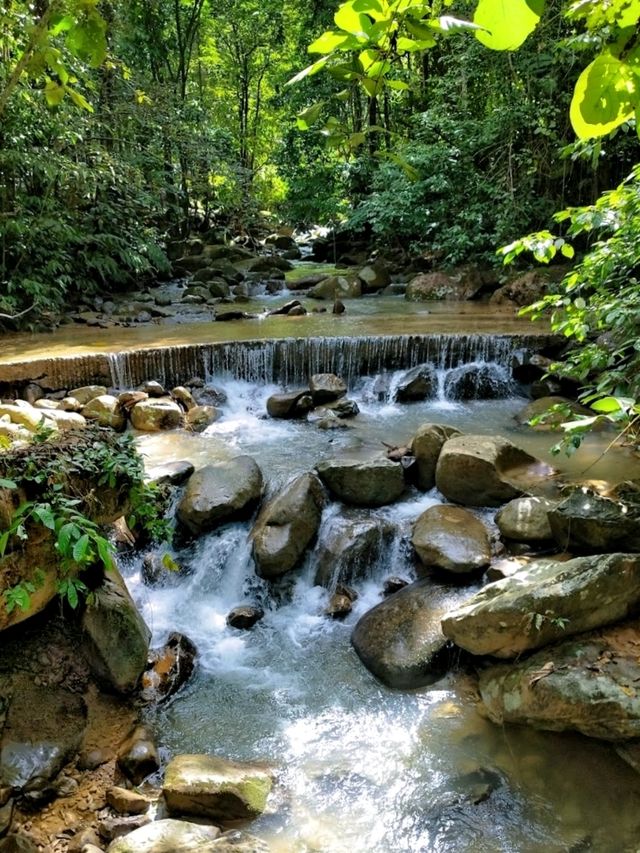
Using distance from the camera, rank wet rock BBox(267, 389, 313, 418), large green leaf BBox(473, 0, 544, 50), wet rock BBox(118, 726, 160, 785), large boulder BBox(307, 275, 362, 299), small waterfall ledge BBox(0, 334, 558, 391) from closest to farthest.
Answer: large green leaf BBox(473, 0, 544, 50), wet rock BBox(118, 726, 160, 785), wet rock BBox(267, 389, 313, 418), small waterfall ledge BBox(0, 334, 558, 391), large boulder BBox(307, 275, 362, 299)

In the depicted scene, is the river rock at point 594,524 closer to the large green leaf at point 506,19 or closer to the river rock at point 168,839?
the river rock at point 168,839

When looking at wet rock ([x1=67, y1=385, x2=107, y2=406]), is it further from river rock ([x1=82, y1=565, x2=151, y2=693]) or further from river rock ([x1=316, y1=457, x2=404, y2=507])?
river rock ([x1=82, y1=565, x2=151, y2=693])

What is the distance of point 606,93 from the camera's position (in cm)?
80

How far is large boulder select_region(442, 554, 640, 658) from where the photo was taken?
123 inches

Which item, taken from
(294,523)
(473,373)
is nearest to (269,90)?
(473,373)

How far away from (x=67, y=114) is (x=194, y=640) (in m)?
8.62

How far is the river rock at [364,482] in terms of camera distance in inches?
201

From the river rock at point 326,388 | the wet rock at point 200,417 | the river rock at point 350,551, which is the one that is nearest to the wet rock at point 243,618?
the river rock at point 350,551

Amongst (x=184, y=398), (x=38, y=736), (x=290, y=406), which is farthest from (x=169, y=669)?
(x=184, y=398)

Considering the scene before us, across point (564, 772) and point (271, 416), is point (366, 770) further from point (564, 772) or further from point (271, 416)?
point (271, 416)

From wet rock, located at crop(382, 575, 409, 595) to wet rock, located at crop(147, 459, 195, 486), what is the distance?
2139 millimetres

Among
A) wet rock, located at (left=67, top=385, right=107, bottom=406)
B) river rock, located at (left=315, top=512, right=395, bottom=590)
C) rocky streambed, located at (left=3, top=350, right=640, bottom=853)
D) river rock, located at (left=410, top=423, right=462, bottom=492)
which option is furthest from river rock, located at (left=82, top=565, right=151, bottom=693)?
wet rock, located at (left=67, top=385, right=107, bottom=406)

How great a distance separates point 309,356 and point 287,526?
4.24 m

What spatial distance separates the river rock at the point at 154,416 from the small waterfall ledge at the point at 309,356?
1.14m
